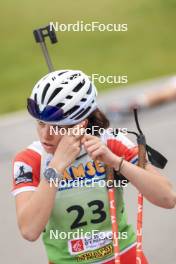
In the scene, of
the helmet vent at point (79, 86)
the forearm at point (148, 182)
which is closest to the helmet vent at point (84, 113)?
the helmet vent at point (79, 86)

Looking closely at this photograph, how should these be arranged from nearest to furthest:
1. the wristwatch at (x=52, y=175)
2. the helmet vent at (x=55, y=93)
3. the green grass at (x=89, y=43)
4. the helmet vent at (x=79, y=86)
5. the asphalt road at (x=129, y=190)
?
the wristwatch at (x=52, y=175)
the helmet vent at (x=55, y=93)
the helmet vent at (x=79, y=86)
the asphalt road at (x=129, y=190)
the green grass at (x=89, y=43)

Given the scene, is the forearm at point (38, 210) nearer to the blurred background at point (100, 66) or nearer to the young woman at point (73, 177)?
the young woman at point (73, 177)

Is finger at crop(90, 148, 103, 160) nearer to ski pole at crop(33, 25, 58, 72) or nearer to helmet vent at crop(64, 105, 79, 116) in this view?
helmet vent at crop(64, 105, 79, 116)

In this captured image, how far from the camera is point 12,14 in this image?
23.2m

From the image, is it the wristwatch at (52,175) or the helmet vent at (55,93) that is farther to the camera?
the helmet vent at (55,93)

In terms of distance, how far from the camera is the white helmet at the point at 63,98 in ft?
14.2

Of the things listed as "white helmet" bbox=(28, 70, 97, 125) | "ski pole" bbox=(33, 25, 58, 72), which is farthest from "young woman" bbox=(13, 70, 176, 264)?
"ski pole" bbox=(33, 25, 58, 72)

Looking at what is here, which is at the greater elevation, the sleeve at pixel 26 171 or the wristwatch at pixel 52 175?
the sleeve at pixel 26 171

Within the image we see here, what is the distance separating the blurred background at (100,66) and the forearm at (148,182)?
13.4ft

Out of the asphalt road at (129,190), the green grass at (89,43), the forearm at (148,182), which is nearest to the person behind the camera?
the forearm at (148,182)

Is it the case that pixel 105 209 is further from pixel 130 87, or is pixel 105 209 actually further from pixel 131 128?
pixel 130 87

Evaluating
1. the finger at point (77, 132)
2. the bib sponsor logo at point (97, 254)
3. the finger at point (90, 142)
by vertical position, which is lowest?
the bib sponsor logo at point (97, 254)

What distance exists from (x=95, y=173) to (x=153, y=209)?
5205 mm

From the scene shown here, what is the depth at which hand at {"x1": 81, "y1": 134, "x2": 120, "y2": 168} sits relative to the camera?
13.8 feet
